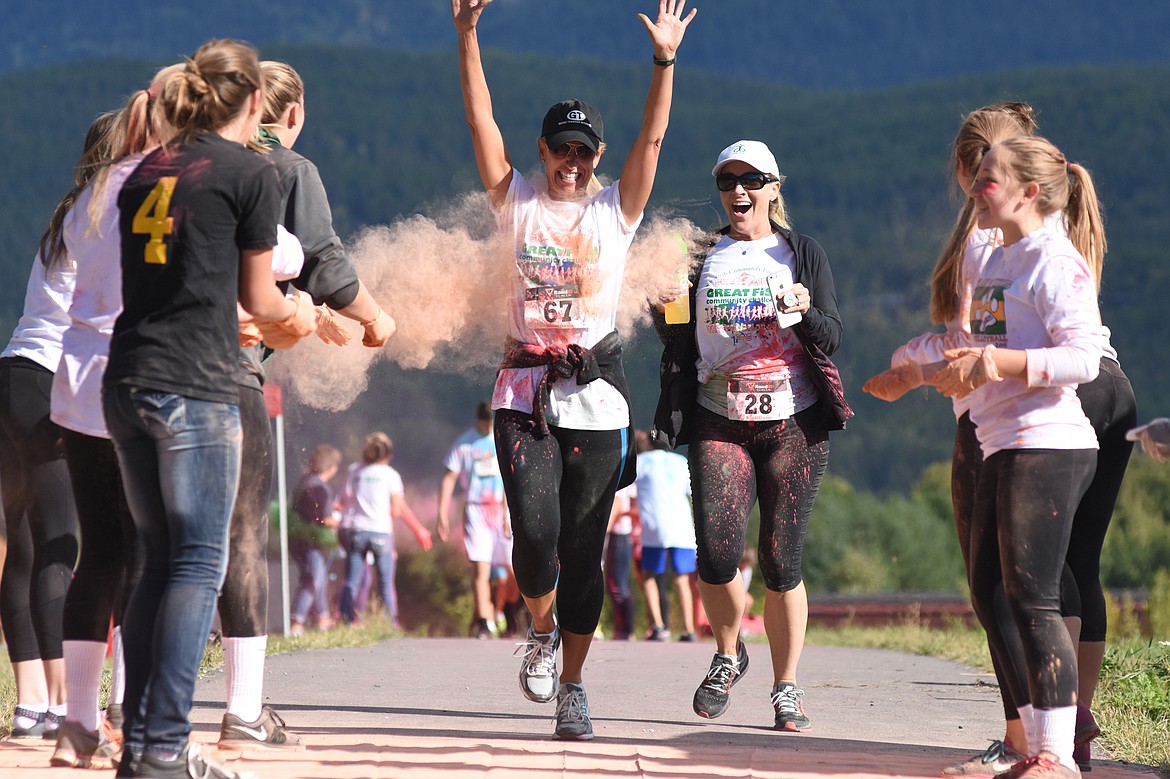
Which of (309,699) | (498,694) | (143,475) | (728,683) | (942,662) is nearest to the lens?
(143,475)

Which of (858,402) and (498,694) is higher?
(858,402)

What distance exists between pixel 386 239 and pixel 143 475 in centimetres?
235

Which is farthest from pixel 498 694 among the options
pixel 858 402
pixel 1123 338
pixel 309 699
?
pixel 1123 338

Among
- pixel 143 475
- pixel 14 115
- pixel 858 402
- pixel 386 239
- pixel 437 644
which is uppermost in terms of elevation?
pixel 14 115

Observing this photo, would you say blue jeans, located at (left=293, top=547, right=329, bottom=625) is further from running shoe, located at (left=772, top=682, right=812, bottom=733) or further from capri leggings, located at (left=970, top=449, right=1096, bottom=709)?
capri leggings, located at (left=970, top=449, right=1096, bottom=709)

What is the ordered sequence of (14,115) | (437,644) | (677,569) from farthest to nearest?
(14,115)
(677,569)
(437,644)

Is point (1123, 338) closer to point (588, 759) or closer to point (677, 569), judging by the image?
point (677, 569)

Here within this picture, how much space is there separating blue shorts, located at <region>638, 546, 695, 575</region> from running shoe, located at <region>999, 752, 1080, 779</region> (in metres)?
9.23

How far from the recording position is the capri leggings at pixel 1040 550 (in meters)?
4.18

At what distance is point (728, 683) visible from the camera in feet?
18.8

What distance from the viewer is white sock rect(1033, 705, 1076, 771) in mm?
4160

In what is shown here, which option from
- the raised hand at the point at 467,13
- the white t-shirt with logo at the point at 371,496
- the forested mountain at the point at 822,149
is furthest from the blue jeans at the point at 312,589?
the forested mountain at the point at 822,149

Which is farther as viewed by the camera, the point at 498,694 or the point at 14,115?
the point at 14,115

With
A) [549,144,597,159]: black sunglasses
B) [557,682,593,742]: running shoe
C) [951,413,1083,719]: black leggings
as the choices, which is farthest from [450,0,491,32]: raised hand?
[557,682,593,742]: running shoe
